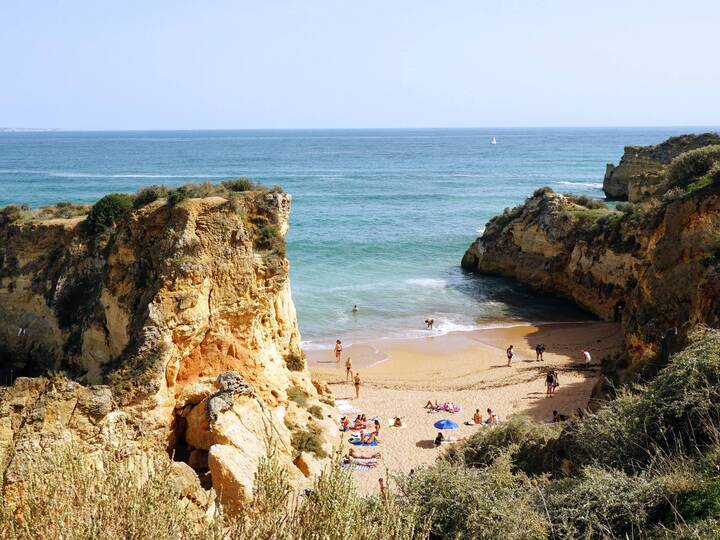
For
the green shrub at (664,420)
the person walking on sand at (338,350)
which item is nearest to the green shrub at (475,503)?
the green shrub at (664,420)

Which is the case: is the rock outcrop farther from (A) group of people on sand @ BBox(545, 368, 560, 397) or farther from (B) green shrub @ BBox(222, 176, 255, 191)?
(B) green shrub @ BBox(222, 176, 255, 191)

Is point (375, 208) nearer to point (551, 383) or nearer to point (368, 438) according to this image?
point (551, 383)

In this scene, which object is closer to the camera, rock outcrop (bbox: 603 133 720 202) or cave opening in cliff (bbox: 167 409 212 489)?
cave opening in cliff (bbox: 167 409 212 489)

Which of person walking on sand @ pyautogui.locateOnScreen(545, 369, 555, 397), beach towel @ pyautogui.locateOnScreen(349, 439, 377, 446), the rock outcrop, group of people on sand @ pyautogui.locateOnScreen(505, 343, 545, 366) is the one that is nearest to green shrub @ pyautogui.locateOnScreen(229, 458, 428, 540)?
beach towel @ pyautogui.locateOnScreen(349, 439, 377, 446)

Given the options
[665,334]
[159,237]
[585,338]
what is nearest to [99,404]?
[159,237]

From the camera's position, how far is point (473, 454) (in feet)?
43.1

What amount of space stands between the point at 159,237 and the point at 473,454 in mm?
9642

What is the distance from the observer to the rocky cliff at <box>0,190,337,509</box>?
40.1 feet

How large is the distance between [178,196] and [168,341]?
4090 millimetres

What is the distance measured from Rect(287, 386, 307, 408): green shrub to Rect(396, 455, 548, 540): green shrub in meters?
8.84

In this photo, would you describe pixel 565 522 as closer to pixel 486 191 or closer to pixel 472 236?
pixel 472 236

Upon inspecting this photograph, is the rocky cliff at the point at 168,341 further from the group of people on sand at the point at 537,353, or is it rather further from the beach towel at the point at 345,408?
the group of people on sand at the point at 537,353

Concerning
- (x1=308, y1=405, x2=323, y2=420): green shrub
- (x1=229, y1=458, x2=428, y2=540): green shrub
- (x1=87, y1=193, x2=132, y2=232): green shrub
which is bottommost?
(x1=308, y1=405, x2=323, y2=420): green shrub

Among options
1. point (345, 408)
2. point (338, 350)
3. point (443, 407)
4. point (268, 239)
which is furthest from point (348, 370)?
point (268, 239)
